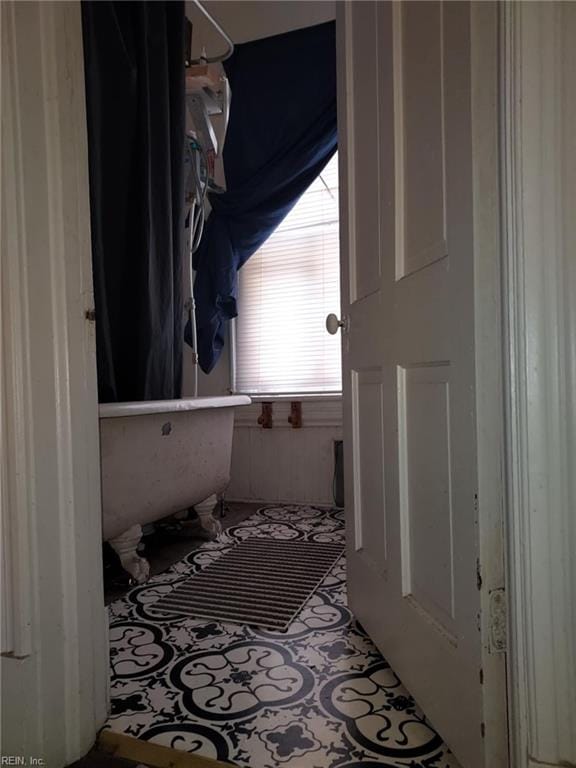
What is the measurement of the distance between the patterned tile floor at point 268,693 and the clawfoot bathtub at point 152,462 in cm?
26

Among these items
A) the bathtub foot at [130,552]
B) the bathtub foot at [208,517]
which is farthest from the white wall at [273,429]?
the bathtub foot at [130,552]

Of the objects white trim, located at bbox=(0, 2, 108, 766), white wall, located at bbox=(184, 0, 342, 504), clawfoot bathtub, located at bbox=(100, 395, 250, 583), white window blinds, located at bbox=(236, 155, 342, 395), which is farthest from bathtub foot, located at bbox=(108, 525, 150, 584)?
white window blinds, located at bbox=(236, 155, 342, 395)

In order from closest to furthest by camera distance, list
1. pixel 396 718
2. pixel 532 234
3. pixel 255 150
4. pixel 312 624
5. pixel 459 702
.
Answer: pixel 532 234
pixel 459 702
pixel 396 718
pixel 312 624
pixel 255 150

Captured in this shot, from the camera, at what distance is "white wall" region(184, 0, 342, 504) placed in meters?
2.42

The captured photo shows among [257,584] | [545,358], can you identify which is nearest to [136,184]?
[257,584]

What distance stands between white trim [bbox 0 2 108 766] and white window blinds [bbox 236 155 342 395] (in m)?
1.85

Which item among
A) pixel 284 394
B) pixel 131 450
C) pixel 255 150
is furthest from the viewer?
pixel 284 394

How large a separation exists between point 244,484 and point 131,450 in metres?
1.32

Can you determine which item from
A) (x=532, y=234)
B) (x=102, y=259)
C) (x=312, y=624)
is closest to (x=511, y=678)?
(x=532, y=234)

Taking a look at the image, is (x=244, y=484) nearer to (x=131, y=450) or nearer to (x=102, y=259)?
(x=131, y=450)

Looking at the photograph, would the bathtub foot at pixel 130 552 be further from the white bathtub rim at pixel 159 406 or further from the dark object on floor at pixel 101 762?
the dark object on floor at pixel 101 762

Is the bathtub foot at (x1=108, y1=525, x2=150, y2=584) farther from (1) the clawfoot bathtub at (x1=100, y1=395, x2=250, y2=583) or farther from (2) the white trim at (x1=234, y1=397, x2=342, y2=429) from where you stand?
(2) the white trim at (x1=234, y1=397, x2=342, y2=429)

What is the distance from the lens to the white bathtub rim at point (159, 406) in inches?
53.4

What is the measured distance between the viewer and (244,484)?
2.73m
